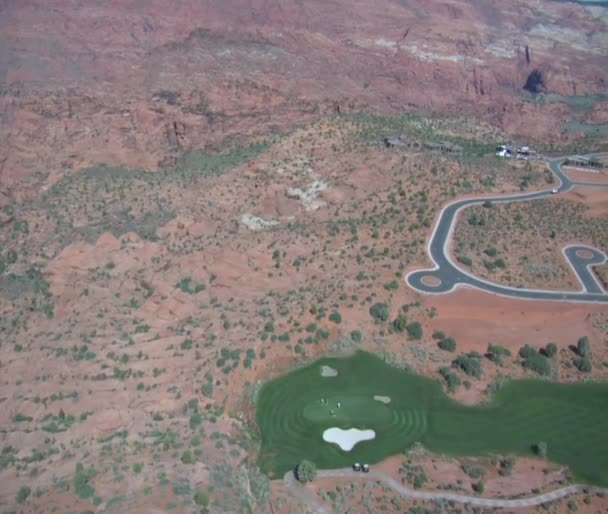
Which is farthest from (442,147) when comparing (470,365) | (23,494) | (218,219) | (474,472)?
(23,494)

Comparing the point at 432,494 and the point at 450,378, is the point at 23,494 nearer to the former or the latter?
the point at 432,494

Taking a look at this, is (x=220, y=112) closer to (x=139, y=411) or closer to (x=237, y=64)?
(x=237, y=64)

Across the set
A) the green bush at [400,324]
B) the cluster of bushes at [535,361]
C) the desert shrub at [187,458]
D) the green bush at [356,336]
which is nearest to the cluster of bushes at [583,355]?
the cluster of bushes at [535,361]

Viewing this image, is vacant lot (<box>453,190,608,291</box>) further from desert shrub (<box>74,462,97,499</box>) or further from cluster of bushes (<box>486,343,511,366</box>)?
desert shrub (<box>74,462,97,499</box>)

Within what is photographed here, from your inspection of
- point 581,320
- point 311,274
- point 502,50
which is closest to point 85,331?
point 311,274

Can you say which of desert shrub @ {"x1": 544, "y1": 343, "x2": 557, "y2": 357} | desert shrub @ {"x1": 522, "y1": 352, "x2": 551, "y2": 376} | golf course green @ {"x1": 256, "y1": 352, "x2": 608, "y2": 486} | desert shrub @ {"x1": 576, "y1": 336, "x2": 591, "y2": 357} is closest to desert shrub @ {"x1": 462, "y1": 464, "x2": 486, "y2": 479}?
golf course green @ {"x1": 256, "y1": 352, "x2": 608, "y2": 486}
